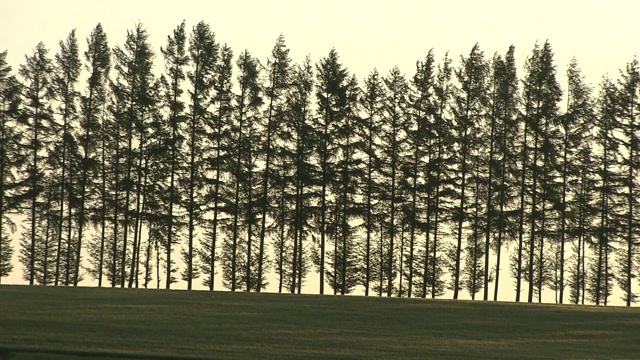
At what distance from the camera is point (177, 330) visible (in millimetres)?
36594

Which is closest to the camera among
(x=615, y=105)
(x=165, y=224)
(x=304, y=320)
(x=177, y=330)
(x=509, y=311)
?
(x=177, y=330)

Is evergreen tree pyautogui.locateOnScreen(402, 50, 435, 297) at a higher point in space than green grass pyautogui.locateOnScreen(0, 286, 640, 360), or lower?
higher

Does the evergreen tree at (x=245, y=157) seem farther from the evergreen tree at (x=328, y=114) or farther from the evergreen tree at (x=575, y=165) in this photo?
the evergreen tree at (x=575, y=165)

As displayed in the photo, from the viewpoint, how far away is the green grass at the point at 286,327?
109 ft

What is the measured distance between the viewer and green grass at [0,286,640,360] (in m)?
33.3

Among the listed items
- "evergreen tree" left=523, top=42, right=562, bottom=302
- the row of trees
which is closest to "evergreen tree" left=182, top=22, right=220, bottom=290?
the row of trees

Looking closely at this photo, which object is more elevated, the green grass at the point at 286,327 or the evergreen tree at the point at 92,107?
the evergreen tree at the point at 92,107

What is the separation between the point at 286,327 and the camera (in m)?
38.9

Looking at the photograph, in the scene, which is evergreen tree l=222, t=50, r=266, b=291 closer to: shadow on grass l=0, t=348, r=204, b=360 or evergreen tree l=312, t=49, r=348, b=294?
evergreen tree l=312, t=49, r=348, b=294

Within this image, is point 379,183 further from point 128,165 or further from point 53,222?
point 53,222

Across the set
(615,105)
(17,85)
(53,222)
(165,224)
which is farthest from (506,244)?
(17,85)

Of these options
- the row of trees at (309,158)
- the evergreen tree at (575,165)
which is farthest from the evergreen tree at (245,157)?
the evergreen tree at (575,165)

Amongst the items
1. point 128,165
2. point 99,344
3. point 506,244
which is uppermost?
point 128,165

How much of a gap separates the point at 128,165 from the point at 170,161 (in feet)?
8.94
